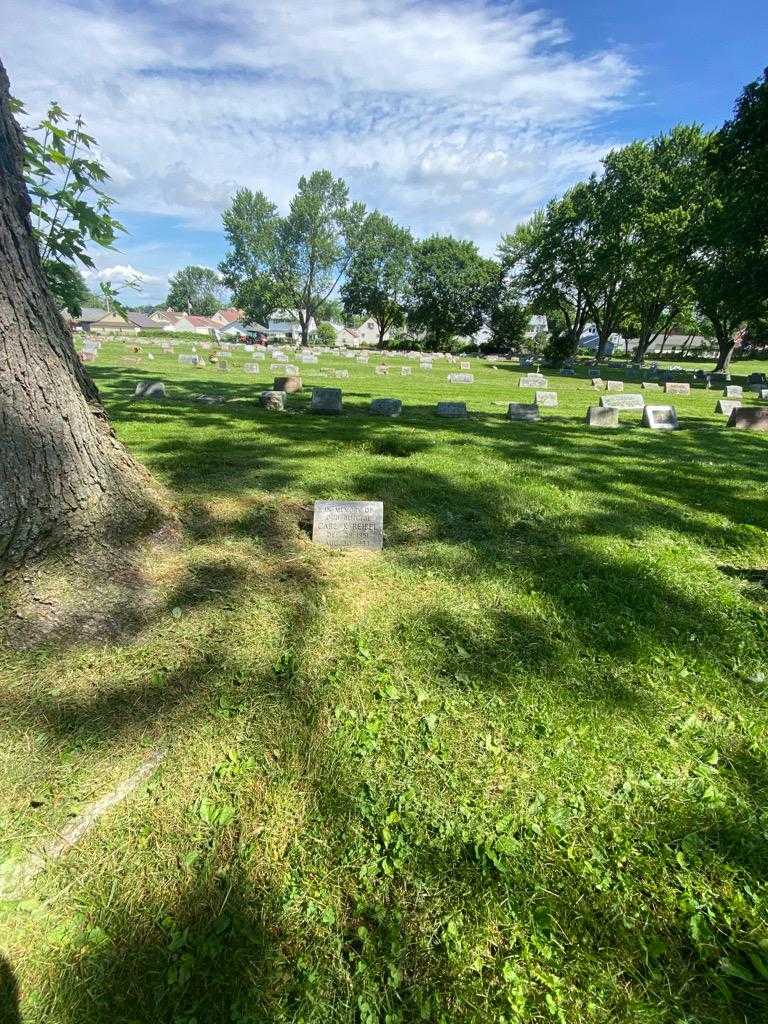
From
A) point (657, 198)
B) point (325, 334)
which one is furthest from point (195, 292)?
point (657, 198)

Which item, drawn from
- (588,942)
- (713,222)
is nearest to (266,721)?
(588,942)

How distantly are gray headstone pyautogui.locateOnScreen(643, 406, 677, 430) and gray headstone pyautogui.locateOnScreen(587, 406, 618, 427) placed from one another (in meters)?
0.61

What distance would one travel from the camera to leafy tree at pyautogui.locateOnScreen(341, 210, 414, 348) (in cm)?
5472

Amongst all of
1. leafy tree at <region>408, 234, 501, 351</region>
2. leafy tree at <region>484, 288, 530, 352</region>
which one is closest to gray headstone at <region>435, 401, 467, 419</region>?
leafy tree at <region>484, 288, 530, 352</region>

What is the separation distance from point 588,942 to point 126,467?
3.26m

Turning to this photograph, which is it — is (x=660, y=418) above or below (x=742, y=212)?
below

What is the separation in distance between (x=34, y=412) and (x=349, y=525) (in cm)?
211

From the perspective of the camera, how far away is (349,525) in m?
3.76

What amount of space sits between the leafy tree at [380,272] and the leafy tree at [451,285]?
62.0 inches

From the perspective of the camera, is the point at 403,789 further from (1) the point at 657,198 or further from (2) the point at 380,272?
(2) the point at 380,272

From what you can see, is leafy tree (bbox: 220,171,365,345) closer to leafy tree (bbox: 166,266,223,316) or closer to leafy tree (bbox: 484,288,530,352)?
leafy tree (bbox: 484,288,530,352)

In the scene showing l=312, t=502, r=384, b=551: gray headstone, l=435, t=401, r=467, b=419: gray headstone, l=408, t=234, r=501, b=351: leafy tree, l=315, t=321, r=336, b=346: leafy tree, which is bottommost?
l=315, t=321, r=336, b=346: leafy tree

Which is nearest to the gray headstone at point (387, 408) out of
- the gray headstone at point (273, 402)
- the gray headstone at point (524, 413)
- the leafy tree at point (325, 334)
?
the gray headstone at point (273, 402)

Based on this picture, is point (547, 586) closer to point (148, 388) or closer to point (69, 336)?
point (69, 336)
